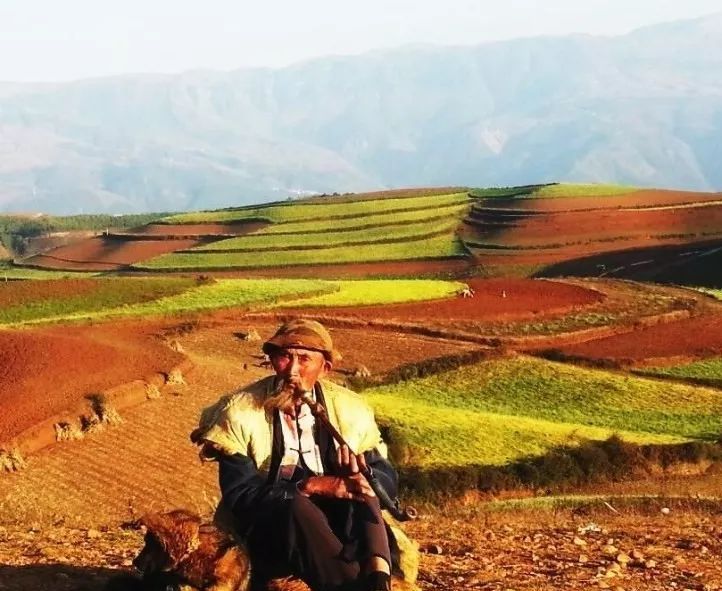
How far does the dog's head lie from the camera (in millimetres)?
5988

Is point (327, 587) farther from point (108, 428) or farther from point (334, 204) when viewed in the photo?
point (334, 204)

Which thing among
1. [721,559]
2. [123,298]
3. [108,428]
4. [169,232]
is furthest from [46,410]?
[169,232]

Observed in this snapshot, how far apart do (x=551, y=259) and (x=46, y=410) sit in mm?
52323

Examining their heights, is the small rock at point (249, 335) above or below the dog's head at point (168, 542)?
above

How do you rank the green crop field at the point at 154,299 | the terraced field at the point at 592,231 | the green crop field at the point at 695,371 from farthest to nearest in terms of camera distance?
the terraced field at the point at 592,231 → the green crop field at the point at 154,299 → the green crop field at the point at 695,371

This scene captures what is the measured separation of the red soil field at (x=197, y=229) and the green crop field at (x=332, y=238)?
26.7ft

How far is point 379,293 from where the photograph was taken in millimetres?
46344

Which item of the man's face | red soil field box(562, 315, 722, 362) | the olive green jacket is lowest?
the olive green jacket

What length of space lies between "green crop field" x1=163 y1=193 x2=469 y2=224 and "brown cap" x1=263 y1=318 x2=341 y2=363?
8185cm

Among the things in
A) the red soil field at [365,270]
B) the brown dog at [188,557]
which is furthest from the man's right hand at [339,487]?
the red soil field at [365,270]

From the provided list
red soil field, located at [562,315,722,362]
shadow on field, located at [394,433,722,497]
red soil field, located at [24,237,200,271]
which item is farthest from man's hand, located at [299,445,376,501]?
red soil field, located at [24,237,200,271]

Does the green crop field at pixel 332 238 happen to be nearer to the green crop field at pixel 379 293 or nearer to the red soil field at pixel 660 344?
the green crop field at pixel 379 293

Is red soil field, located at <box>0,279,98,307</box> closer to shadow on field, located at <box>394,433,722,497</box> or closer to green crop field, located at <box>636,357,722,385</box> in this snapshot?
green crop field, located at <box>636,357,722,385</box>

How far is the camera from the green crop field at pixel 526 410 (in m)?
21.0
